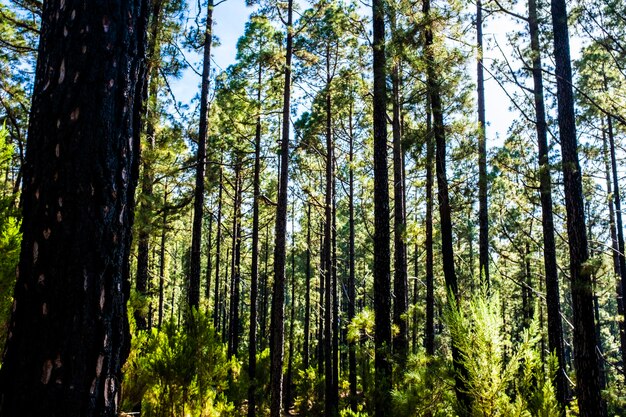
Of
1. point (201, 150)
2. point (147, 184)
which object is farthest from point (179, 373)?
point (201, 150)

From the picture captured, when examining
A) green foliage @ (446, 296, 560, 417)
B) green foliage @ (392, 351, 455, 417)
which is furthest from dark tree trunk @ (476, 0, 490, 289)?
green foliage @ (446, 296, 560, 417)

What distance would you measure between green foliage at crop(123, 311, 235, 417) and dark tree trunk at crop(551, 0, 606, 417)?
586cm

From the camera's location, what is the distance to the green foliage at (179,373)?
630 centimetres

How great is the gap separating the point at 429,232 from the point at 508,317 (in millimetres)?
31424

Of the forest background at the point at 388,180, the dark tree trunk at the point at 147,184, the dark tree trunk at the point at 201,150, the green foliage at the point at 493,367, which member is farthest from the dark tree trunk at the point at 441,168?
the dark tree trunk at the point at 201,150

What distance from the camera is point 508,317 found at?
36.4 meters

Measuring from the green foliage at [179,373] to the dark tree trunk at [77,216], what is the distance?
17.8 feet

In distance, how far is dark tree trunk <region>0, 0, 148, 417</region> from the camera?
49.9 inches

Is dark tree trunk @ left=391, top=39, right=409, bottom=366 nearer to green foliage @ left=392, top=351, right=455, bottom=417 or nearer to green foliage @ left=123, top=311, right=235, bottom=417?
green foliage @ left=392, top=351, right=455, bottom=417

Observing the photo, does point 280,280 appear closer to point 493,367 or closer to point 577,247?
point 577,247

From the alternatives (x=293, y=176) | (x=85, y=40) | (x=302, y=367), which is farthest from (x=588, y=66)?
(x=302, y=367)

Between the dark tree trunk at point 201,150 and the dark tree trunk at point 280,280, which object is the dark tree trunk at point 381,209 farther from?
the dark tree trunk at point 201,150

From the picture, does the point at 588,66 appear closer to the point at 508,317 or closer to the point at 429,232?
the point at 429,232

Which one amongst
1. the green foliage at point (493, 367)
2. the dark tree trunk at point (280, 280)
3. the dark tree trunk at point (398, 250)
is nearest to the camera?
the green foliage at point (493, 367)
